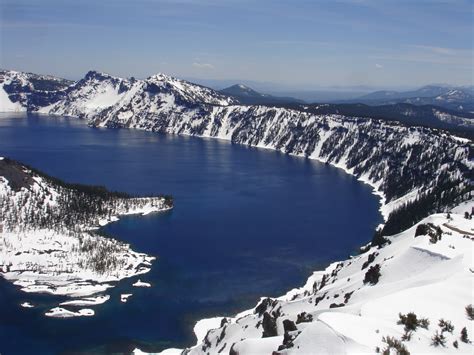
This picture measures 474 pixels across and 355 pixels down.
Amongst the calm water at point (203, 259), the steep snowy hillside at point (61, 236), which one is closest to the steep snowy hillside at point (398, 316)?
the calm water at point (203, 259)

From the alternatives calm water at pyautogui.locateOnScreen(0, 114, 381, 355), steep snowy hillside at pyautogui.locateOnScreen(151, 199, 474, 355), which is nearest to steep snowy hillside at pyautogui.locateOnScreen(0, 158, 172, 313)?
calm water at pyautogui.locateOnScreen(0, 114, 381, 355)

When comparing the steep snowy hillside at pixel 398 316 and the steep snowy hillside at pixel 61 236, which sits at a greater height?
the steep snowy hillside at pixel 398 316

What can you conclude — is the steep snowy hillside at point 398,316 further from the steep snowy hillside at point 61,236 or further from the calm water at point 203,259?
the steep snowy hillside at point 61,236

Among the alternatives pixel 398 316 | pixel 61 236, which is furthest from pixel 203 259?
pixel 398 316

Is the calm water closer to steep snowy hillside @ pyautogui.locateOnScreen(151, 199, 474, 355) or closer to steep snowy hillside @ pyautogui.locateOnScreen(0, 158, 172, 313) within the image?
steep snowy hillside @ pyautogui.locateOnScreen(0, 158, 172, 313)

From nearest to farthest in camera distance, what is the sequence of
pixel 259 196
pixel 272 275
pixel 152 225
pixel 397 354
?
pixel 397 354, pixel 272 275, pixel 152 225, pixel 259 196

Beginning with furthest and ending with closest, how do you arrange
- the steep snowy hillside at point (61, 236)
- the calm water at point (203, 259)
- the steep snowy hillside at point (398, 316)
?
the steep snowy hillside at point (61, 236), the calm water at point (203, 259), the steep snowy hillside at point (398, 316)

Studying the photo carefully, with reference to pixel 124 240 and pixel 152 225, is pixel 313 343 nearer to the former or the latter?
pixel 124 240

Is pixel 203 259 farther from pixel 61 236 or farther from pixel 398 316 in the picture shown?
pixel 398 316

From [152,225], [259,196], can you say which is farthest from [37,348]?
[259,196]
